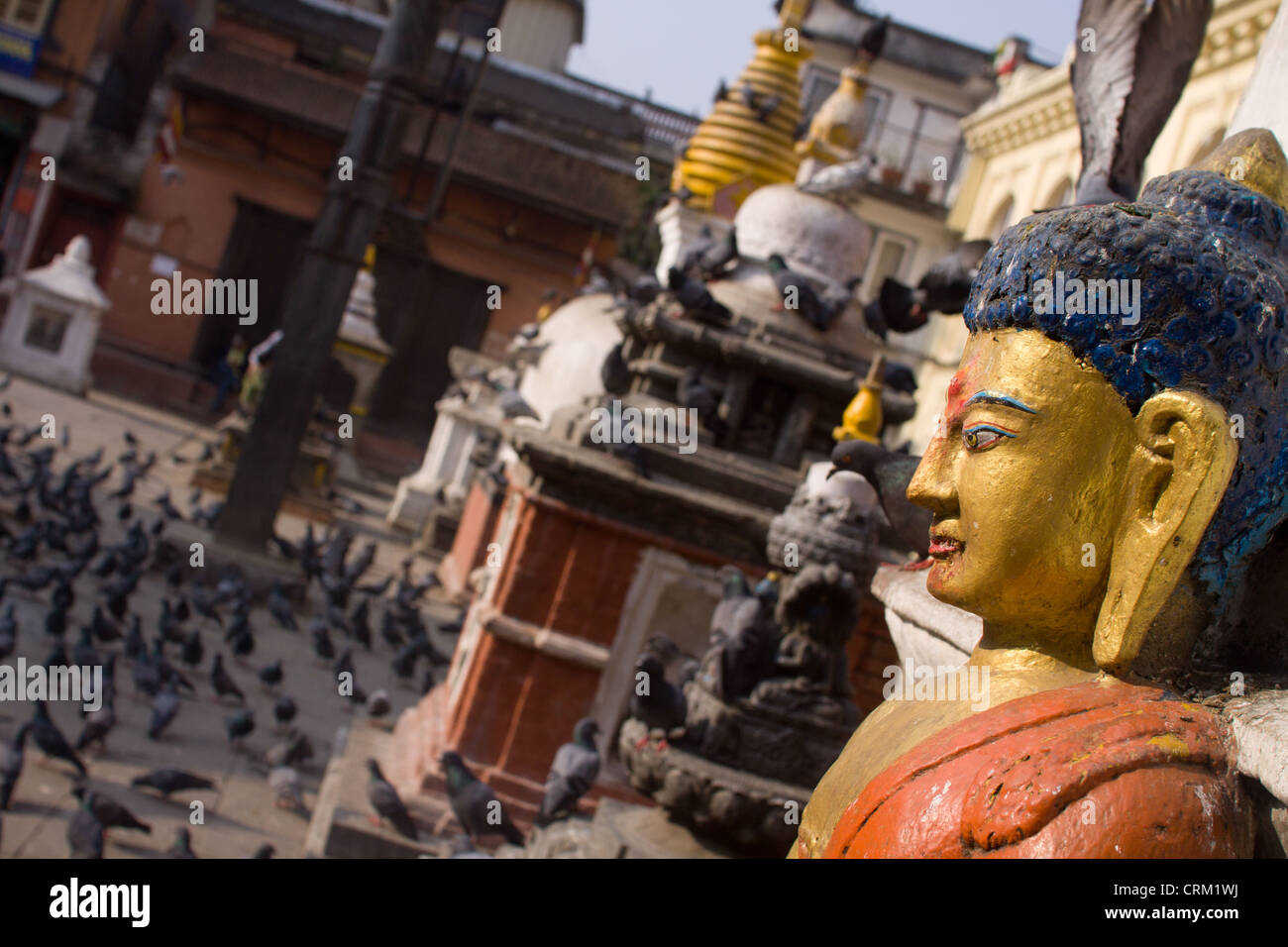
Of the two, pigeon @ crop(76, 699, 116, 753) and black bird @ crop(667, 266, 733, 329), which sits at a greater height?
black bird @ crop(667, 266, 733, 329)

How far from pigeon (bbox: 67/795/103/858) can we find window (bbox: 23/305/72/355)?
56.1ft

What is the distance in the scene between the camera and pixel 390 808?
6.40 meters

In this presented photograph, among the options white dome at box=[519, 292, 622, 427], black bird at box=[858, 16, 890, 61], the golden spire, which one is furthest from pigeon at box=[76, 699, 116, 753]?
black bird at box=[858, 16, 890, 61]

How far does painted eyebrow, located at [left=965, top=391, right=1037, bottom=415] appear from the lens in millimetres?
1798

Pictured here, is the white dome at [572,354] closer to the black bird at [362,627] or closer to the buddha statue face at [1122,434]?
the black bird at [362,627]

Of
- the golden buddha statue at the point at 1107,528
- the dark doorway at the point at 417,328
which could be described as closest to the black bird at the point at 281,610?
the golden buddha statue at the point at 1107,528

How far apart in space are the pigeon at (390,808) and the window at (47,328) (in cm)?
1721

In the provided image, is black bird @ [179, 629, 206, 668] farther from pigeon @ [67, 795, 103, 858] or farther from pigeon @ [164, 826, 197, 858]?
pigeon @ [67, 795, 103, 858]

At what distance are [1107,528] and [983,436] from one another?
22 centimetres

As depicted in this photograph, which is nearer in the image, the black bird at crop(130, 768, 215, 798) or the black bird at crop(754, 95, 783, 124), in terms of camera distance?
the black bird at crop(130, 768, 215, 798)

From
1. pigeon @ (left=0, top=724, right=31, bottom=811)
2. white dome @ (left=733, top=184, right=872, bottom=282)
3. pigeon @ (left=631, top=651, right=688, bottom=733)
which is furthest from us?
white dome @ (left=733, top=184, right=872, bottom=282)

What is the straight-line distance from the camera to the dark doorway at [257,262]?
26.6 metres

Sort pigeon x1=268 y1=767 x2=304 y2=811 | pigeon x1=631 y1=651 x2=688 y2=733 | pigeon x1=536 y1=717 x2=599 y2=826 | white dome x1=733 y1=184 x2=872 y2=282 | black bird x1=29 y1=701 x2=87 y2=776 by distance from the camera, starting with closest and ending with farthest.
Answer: pigeon x1=631 y1=651 x2=688 y2=733, pigeon x1=536 y1=717 x2=599 y2=826, black bird x1=29 y1=701 x2=87 y2=776, pigeon x1=268 y1=767 x2=304 y2=811, white dome x1=733 y1=184 x2=872 y2=282

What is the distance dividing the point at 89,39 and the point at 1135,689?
94.1 ft
